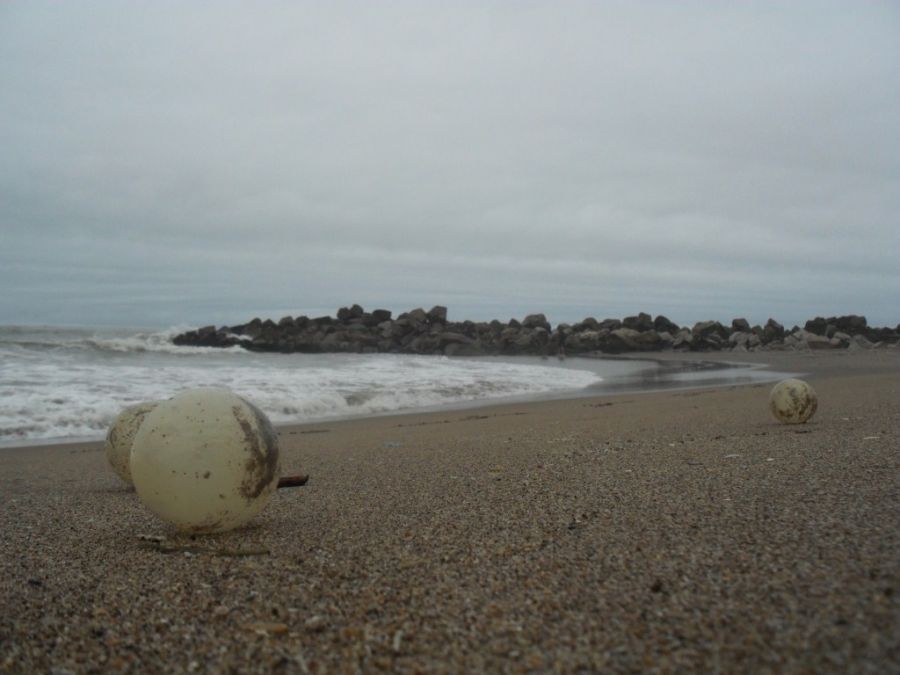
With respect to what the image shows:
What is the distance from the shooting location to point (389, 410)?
1402 cm

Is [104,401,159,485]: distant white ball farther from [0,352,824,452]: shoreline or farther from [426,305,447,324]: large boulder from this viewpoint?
[426,305,447,324]: large boulder

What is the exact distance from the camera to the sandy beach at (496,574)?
2082 millimetres

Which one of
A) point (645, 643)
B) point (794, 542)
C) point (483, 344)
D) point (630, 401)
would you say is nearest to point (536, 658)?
point (645, 643)

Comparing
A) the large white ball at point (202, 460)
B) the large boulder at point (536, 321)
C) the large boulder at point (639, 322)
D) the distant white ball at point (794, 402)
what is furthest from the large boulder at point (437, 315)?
the large white ball at point (202, 460)

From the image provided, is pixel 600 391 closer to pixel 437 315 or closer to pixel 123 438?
pixel 123 438

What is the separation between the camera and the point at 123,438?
5.02 meters

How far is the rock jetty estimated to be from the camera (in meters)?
38.7

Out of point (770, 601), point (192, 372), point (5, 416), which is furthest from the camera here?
point (192, 372)

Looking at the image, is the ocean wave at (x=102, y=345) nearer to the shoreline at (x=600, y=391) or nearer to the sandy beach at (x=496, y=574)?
the shoreline at (x=600, y=391)

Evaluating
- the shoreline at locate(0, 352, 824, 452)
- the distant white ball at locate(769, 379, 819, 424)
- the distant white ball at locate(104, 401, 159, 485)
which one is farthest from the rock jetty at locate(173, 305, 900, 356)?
the distant white ball at locate(104, 401, 159, 485)

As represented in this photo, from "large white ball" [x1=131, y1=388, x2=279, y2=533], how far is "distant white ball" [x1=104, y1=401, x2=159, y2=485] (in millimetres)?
1726

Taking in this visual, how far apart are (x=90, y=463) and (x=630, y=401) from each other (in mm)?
9361

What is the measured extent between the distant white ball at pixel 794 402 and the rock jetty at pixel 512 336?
30254 millimetres

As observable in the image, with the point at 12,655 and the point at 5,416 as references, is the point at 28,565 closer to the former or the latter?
the point at 12,655
